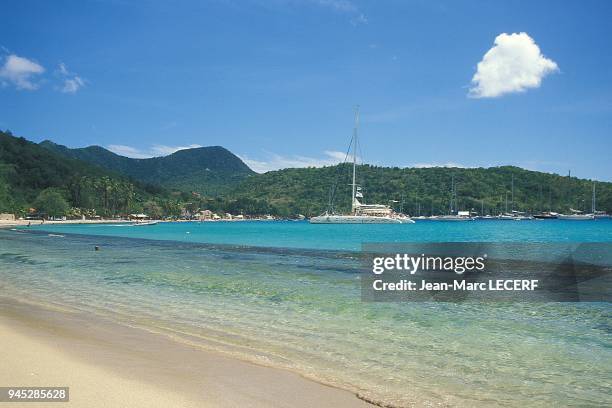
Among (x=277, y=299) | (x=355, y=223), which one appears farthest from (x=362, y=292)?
(x=355, y=223)

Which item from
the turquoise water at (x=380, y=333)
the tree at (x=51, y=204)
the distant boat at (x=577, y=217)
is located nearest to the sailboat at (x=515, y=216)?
the distant boat at (x=577, y=217)

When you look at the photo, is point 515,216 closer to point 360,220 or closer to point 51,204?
point 360,220

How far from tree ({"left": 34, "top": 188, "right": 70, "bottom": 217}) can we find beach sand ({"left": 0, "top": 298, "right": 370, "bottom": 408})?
479 feet

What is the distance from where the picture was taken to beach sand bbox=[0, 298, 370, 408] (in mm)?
5348

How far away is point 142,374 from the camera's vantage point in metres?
6.22

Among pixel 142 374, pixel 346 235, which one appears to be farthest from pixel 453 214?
pixel 142 374

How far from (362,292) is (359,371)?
9295 millimetres

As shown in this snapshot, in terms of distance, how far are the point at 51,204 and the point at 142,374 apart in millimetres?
150533

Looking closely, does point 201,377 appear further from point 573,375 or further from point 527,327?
point 527,327

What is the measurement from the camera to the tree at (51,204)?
451ft

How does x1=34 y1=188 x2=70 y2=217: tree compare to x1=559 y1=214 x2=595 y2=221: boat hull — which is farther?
x1=559 y1=214 x2=595 y2=221: boat hull

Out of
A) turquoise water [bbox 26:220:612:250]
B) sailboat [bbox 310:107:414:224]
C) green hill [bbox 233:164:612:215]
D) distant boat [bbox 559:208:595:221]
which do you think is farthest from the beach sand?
distant boat [bbox 559:208:595:221]

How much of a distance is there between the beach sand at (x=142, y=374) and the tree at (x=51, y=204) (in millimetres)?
146145

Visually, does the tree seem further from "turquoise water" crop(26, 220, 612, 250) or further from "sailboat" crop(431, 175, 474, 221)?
"sailboat" crop(431, 175, 474, 221)
